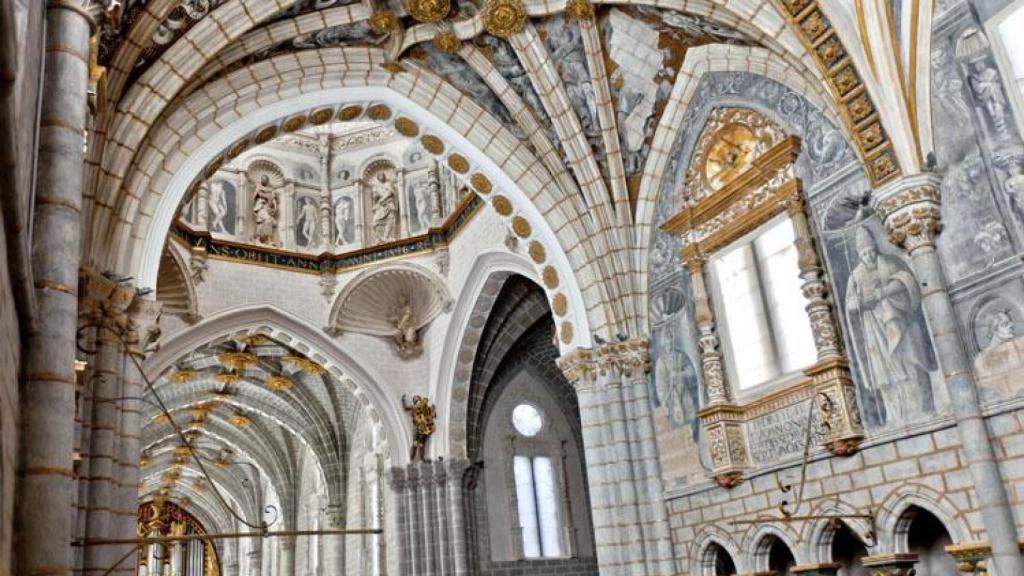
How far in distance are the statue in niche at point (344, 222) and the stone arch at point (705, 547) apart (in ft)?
34.2

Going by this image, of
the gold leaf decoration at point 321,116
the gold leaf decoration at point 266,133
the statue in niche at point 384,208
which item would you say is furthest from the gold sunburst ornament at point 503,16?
the statue in niche at point 384,208

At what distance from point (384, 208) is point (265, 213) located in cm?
237

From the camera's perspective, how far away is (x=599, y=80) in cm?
1257

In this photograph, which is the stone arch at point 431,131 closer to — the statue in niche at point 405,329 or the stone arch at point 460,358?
the stone arch at point 460,358

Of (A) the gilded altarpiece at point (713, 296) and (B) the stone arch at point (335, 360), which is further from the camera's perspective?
(B) the stone arch at point (335, 360)

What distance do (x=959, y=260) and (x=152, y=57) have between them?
841 centimetres

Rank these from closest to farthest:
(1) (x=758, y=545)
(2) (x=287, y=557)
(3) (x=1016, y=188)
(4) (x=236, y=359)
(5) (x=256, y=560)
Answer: (3) (x=1016, y=188) → (1) (x=758, y=545) → (4) (x=236, y=359) → (2) (x=287, y=557) → (5) (x=256, y=560)

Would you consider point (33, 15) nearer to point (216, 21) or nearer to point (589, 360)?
point (216, 21)

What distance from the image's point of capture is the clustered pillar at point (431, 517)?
56.6 ft

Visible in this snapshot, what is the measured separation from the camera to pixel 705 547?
37.1 ft

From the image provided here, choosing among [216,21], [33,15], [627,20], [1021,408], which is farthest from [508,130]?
[33,15]

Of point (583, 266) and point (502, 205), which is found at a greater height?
point (502, 205)

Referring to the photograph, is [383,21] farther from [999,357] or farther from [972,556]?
[972,556]

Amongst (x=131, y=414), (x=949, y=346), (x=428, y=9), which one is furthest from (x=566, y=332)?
(x=131, y=414)
